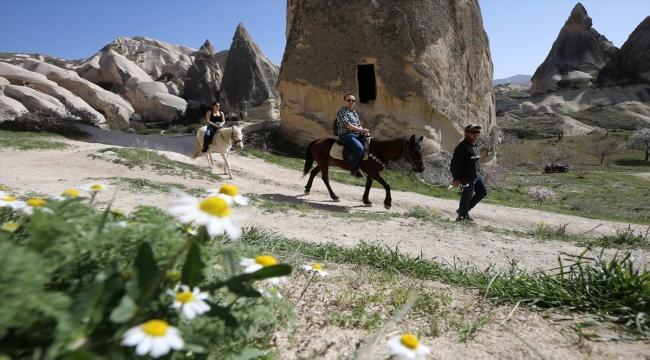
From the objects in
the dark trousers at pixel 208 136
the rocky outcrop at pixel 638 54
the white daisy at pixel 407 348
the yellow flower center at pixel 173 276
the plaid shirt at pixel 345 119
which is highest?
the rocky outcrop at pixel 638 54

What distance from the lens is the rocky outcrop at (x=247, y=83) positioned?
29.3 m

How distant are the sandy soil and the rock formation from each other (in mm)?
3504

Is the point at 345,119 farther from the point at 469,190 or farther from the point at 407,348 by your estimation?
the point at 407,348

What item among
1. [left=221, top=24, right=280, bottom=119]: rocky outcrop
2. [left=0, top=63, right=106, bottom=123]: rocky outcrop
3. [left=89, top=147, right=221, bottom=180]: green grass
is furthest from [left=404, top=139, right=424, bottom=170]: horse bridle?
[left=221, top=24, right=280, bottom=119]: rocky outcrop

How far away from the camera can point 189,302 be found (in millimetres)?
1162

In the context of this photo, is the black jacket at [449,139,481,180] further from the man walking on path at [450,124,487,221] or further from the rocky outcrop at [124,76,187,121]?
the rocky outcrop at [124,76,187,121]

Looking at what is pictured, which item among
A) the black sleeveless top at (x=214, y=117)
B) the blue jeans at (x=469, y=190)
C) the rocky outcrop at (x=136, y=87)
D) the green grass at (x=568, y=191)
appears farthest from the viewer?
the rocky outcrop at (x=136, y=87)

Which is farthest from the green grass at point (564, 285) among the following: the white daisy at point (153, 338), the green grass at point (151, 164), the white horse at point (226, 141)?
the white horse at point (226, 141)

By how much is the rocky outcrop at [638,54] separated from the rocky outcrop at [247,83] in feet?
156

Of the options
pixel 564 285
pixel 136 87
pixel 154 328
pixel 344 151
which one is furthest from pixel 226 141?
pixel 136 87

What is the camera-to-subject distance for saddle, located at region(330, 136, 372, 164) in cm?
882

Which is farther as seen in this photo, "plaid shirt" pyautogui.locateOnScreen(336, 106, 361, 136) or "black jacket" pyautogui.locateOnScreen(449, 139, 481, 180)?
"plaid shirt" pyautogui.locateOnScreen(336, 106, 361, 136)

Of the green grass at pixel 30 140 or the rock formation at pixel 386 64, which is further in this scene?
the rock formation at pixel 386 64

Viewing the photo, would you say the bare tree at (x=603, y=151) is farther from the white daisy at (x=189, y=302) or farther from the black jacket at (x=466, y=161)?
the white daisy at (x=189, y=302)
